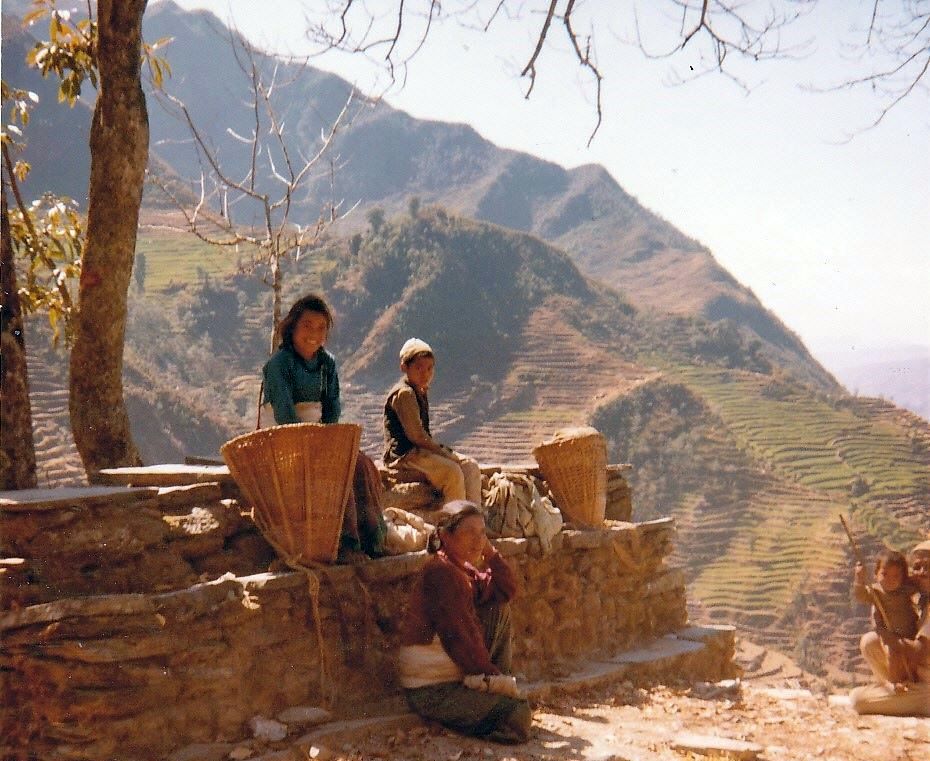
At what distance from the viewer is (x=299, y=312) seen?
181 inches

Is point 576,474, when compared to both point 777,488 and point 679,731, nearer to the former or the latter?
point 679,731

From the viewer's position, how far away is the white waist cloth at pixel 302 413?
4574 mm

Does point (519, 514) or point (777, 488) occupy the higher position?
point (519, 514)

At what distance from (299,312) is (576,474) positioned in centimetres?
263

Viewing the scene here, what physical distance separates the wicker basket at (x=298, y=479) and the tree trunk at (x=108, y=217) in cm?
202

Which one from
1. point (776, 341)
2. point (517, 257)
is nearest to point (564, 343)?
point (517, 257)

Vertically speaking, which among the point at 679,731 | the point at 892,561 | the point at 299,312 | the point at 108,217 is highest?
the point at 108,217

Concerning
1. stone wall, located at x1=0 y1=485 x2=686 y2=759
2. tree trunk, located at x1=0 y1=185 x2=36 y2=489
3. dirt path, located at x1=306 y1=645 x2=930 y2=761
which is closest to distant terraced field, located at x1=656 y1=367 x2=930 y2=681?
dirt path, located at x1=306 y1=645 x2=930 y2=761

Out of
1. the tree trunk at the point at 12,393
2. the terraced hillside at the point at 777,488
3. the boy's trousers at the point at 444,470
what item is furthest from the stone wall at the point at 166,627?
the terraced hillside at the point at 777,488

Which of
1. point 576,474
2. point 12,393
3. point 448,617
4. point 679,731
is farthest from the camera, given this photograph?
point 576,474

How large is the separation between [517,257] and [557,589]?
166 ft

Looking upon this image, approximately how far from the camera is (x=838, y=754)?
4.74 m

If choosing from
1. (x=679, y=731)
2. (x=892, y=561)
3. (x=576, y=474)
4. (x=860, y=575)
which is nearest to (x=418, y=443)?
(x=576, y=474)

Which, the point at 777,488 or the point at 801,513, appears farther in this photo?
the point at 777,488
